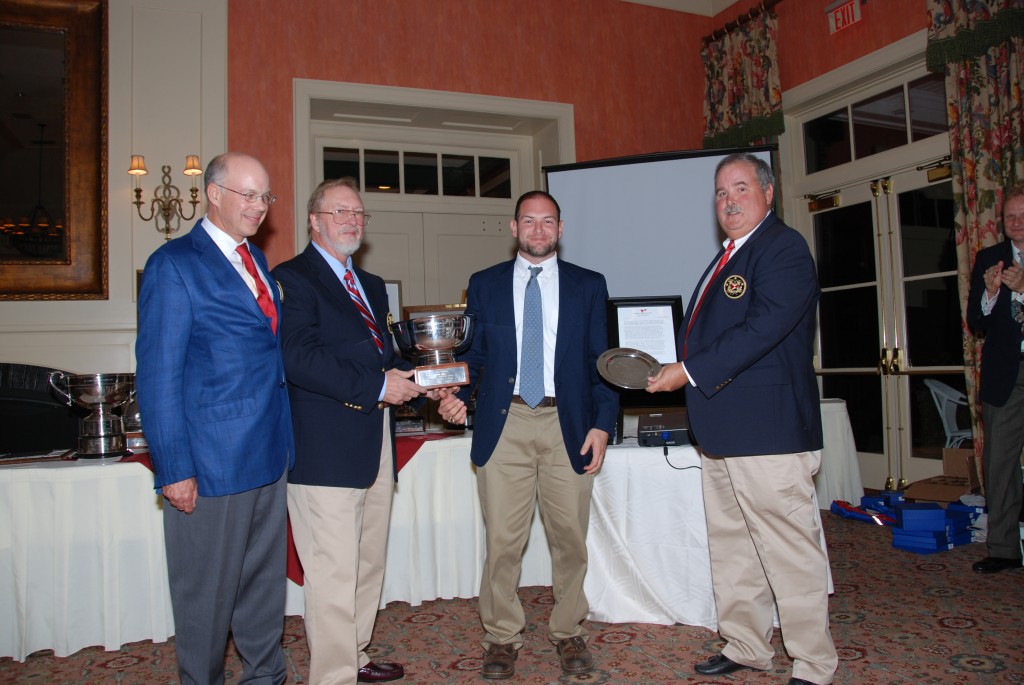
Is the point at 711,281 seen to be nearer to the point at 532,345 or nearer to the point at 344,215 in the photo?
the point at 532,345

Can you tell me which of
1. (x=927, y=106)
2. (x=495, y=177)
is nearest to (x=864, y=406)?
(x=927, y=106)

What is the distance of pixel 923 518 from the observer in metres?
3.92

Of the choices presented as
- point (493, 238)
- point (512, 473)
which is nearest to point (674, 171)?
point (493, 238)

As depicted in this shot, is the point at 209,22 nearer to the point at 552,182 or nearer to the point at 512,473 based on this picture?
the point at 552,182

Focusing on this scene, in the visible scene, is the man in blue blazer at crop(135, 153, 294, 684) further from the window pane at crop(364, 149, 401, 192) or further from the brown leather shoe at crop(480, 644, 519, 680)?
the window pane at crop(364, 149, 401, 192)

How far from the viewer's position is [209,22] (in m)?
4.88

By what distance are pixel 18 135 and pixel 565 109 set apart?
3.80 metres

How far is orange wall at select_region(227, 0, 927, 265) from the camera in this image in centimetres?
497

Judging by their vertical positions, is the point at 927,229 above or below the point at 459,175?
below

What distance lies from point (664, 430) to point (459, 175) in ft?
12.2

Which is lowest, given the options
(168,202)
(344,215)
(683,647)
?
(683,647)

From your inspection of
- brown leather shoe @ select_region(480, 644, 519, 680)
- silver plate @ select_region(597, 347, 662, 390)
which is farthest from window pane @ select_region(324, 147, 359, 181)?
brown leather shoe @ select_region(480, 644, 519, 680)

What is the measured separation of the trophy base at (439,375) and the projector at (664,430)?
1023mm

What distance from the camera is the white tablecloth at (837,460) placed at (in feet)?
13.6
